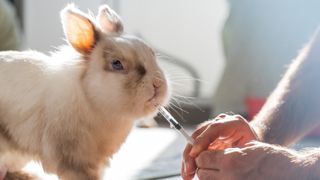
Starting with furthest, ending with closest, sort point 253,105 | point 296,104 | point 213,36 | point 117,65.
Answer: point 213,36
point 253,105
point 296,104
point 117,65

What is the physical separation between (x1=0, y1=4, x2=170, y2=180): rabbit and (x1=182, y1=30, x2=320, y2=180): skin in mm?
126

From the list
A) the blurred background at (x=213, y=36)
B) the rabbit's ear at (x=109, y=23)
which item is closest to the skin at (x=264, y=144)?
the rabbit's ear at (x=109, y=23)

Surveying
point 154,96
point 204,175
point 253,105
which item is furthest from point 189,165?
point 253,105

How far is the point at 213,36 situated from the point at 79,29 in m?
2.06

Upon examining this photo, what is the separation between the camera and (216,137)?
1.10m

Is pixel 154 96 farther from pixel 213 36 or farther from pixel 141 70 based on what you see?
pixel 213 36

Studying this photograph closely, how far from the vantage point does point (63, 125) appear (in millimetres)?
984

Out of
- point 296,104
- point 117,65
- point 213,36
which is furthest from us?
point 213,36

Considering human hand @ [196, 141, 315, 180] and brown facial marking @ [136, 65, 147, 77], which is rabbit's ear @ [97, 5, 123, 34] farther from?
human hand @ [196, 141, 315, 180]

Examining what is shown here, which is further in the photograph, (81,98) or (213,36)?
(213,36)

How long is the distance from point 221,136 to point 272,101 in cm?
40

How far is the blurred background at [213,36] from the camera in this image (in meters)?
2.60

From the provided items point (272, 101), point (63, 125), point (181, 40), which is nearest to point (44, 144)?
point (63, 125)

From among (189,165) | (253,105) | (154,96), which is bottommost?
(253,105)
